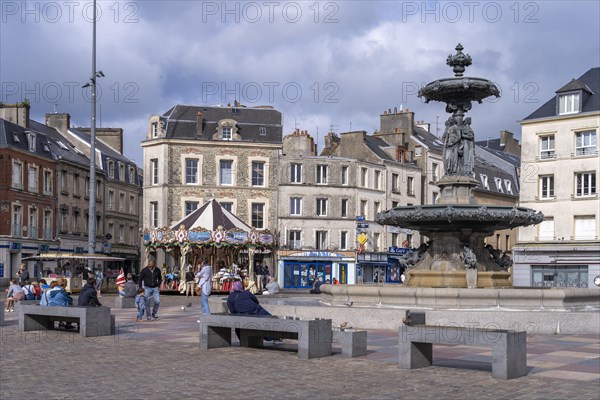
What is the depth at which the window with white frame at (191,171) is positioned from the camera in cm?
5603

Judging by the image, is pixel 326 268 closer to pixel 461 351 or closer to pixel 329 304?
pixel 329 304

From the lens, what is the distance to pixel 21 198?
5178 centimetres

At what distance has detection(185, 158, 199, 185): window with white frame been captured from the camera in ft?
184

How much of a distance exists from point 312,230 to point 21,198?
19.3 metres

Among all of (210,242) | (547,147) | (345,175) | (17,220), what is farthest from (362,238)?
(17,220)

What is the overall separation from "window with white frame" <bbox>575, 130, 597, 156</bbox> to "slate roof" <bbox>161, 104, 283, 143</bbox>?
65.0 ft

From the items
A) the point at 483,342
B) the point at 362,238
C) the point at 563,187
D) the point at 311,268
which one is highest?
the point at 563,187

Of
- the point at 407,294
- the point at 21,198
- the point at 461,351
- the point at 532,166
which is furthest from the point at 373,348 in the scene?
the point at 21,198

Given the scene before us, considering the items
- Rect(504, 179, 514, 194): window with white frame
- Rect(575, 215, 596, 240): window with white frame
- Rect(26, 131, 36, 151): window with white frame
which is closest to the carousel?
Rect(26, 131, 36, 151): window with white frame

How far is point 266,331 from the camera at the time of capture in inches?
510

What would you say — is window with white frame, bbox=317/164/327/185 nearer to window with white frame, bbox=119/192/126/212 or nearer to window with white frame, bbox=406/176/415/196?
window with white frame, bbox=406/176/415/196

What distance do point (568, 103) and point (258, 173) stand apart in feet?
68.1

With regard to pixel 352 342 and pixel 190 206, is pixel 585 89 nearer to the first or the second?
pixel 190 206

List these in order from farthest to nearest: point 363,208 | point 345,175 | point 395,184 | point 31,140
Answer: point 395,184 → point 363,208 → point 345,175 → point 31,140
